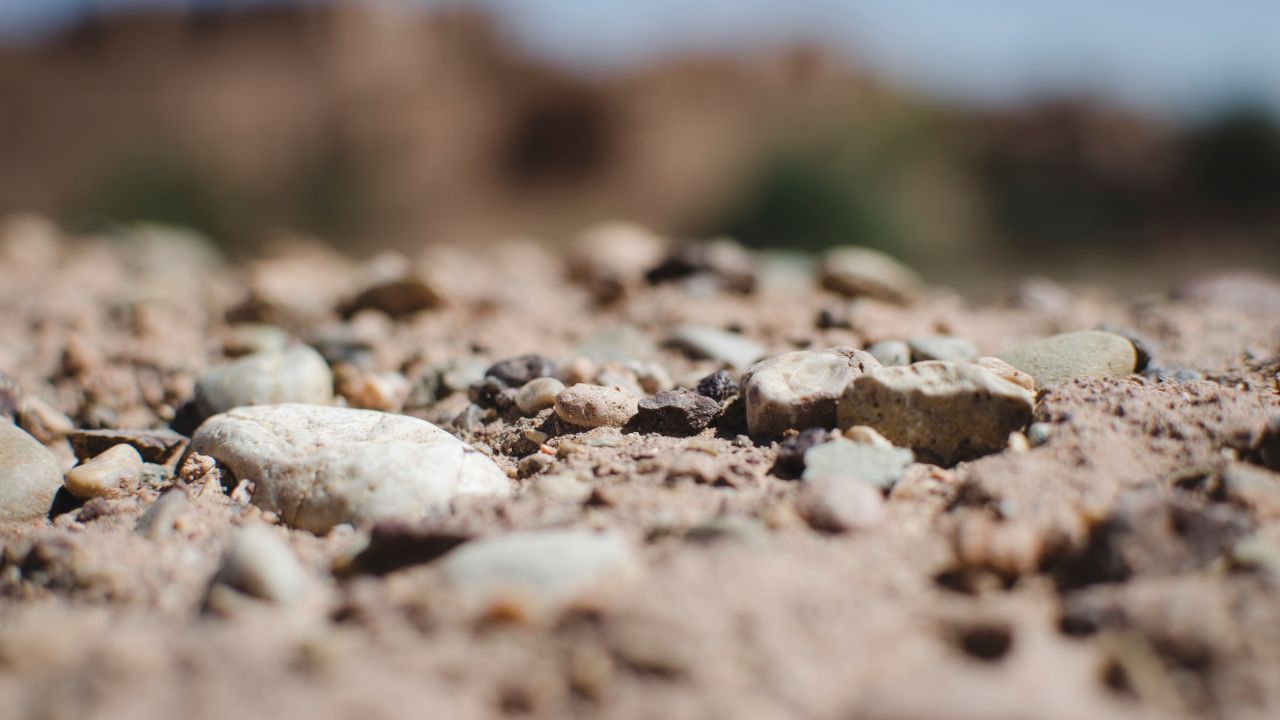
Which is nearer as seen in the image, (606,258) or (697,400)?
(697,400)

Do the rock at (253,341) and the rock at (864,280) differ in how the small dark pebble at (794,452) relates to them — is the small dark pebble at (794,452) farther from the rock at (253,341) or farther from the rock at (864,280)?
the rock at (253,341)

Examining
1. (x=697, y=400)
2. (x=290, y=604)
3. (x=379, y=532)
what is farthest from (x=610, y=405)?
(x=290, y=604)

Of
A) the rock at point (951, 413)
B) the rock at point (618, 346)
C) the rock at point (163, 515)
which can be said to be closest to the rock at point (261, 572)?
the rock at point (163, 515)

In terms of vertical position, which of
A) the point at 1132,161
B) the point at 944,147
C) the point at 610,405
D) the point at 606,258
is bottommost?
the point at 610,405

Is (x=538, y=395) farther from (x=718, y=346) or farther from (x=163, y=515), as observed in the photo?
(x=163, y=515)

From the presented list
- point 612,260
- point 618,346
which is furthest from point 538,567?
point 612,260

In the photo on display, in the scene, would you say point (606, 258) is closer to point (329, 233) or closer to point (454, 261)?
point (454, 261)

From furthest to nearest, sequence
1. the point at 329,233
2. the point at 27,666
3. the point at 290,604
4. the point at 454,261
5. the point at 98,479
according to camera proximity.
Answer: the point at 329,233 < the point at 454,261 < the point at 98,479 < the point at 290,604 < the point at 27,666
